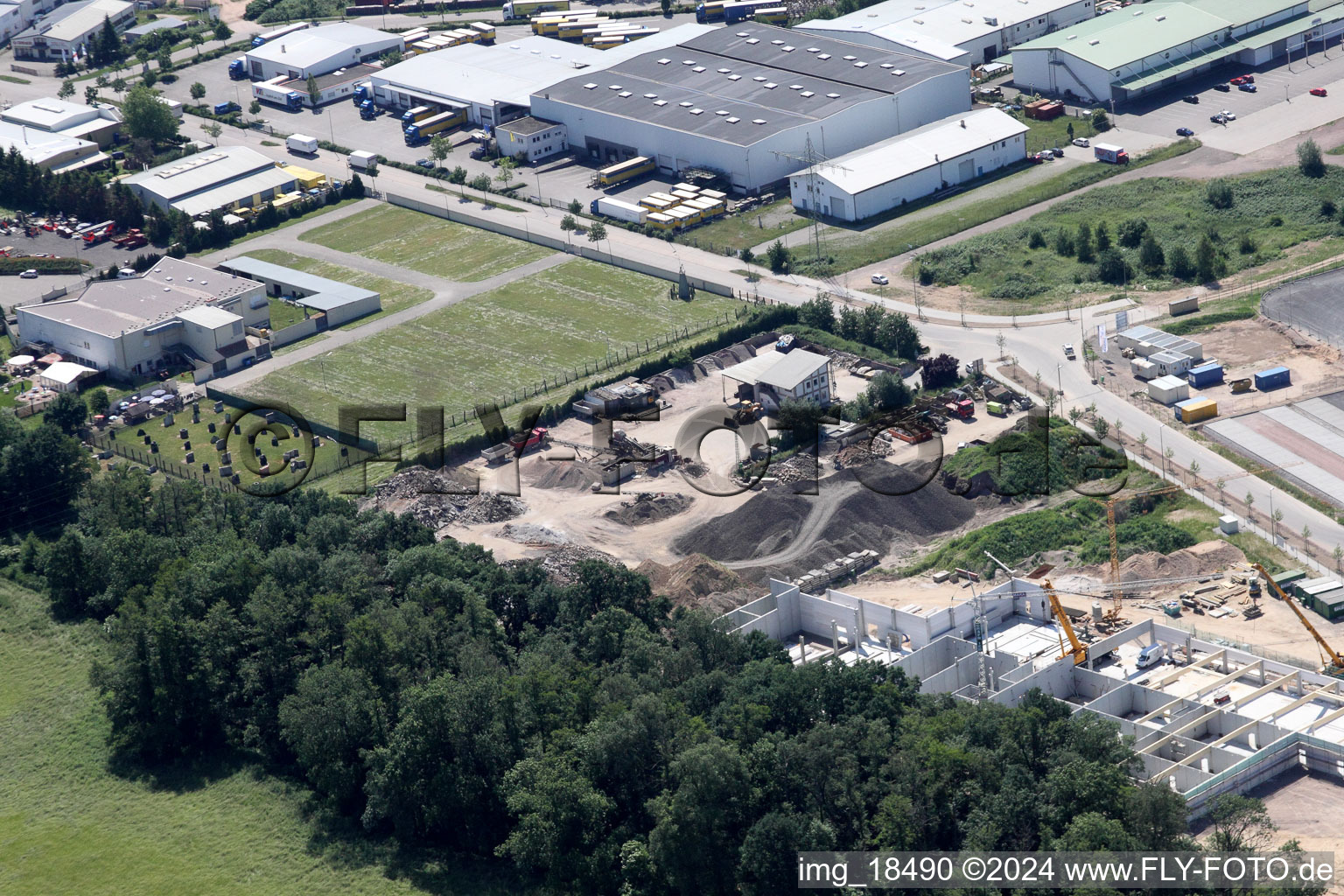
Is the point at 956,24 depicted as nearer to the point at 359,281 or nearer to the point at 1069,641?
the point at 359,281

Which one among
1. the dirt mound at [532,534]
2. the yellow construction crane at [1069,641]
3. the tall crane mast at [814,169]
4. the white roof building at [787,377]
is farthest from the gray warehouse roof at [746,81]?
the yellow construction crane at [1069,641]

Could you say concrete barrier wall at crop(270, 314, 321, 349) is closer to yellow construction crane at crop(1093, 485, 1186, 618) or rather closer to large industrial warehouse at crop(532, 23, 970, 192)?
large industrial warehouse at crop(532, 23, 970, 192)

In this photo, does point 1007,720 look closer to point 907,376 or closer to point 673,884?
point 673,884

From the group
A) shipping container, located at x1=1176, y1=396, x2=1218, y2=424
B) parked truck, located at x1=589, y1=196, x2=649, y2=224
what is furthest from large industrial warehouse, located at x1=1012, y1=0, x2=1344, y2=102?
shipping container, located at x1=1176, y1=396, x2=1218, y2=424

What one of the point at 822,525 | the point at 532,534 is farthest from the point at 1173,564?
the point at 532,534

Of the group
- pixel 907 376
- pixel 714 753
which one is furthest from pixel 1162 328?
pixel 714 753

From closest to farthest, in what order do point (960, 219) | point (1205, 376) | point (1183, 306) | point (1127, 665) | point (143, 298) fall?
1. point (1127, 665)
2. point (1205, 376)
3. point (1183, 306)
4. point (143, 298)
5. point (960, 219)

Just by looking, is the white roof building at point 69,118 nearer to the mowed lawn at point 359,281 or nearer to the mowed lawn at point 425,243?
the mowed lawn at point 425,243
